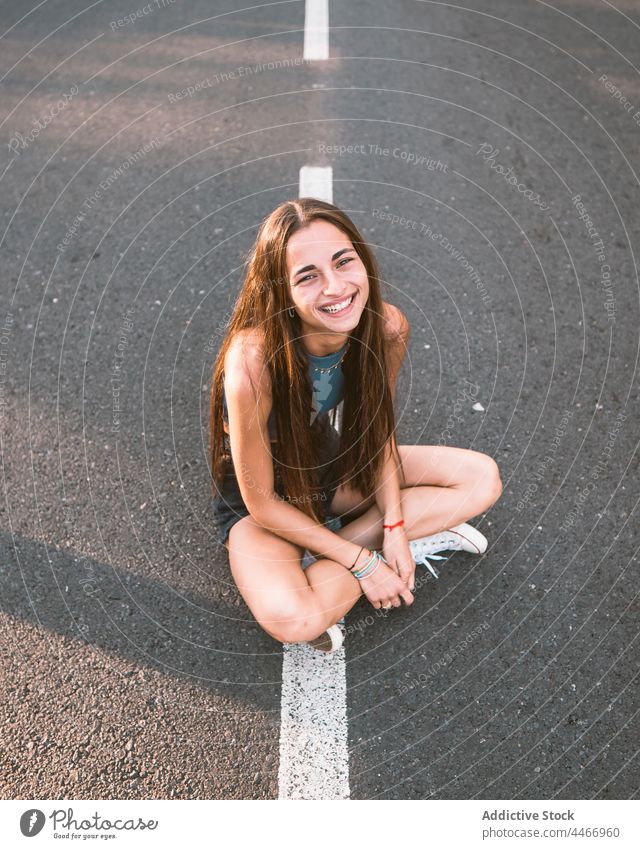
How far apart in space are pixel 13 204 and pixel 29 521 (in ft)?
7.30

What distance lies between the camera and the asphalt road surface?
2467mm

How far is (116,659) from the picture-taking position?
2.63 metres

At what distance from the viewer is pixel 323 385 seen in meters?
2.69

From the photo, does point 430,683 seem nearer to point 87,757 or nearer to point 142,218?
point 87,757

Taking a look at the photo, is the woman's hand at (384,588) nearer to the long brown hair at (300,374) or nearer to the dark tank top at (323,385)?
the long brown hair at (300,374)

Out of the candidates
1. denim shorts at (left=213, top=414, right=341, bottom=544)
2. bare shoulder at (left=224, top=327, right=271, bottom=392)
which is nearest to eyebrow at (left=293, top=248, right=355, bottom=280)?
bare shoulder at (left=224, top=327, right=271, bottom=392)

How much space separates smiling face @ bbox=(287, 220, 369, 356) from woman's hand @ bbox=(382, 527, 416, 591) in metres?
0.76

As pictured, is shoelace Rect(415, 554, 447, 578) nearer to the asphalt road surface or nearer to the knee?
the asphalt road surface

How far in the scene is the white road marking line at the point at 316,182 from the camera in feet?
14.5
